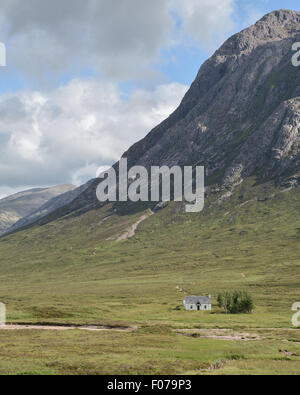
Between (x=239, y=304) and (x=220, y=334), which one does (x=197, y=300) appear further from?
(x=220, y=334)

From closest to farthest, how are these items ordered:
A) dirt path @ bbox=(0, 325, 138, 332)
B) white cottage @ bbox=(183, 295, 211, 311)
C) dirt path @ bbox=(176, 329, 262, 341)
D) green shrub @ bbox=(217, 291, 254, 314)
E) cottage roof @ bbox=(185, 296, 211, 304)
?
dirt path @ bbox=(176, 329, 262, 341), dirt path @ bbox=(0, 325, 138, 332), green shrub @ bbox=(217, 291, 254, 314), white cottage @ bbox=(183, 295, 211, 311), cottage roof @ bbox=(185, 296, 211, 304)

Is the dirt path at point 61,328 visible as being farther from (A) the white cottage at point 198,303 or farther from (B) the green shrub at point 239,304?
(A) the white cottage at point 198,303

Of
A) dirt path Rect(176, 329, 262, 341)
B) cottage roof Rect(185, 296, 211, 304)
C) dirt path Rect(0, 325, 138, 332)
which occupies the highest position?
cottage roof Rect(185, 296, 211, 304)

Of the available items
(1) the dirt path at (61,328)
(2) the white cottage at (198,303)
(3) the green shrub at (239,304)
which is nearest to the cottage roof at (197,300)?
(2) the white cottage at (198,303)

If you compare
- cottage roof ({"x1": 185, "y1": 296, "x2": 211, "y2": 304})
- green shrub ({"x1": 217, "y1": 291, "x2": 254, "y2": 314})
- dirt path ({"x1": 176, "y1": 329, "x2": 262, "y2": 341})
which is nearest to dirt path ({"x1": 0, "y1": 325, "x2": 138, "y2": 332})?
dirt path ({"x1": 176, "y1": 329, "x2": 262, "y2": 341})

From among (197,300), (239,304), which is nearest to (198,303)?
(197,300)

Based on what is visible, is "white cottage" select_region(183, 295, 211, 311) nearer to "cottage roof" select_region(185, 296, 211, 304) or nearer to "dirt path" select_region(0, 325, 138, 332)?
"cottage roof" select_region(185, 296, 211, 304)

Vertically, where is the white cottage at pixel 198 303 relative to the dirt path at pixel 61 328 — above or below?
above

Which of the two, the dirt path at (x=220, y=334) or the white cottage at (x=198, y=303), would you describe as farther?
the white cottage at (x=198, y=303)
